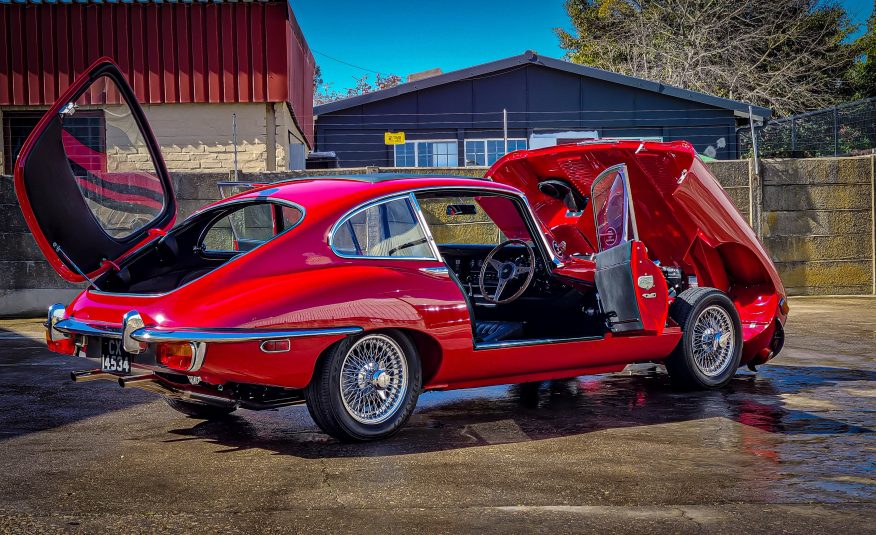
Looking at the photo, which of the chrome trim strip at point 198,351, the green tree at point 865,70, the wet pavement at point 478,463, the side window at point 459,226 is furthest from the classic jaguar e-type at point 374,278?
the green tree at point 865,70

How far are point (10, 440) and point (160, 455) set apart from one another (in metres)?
1.03

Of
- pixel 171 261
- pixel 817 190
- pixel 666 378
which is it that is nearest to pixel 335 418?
pixel 171 261

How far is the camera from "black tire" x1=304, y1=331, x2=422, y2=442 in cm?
555

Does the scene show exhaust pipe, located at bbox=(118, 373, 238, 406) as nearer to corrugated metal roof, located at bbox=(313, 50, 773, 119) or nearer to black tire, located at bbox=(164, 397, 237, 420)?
black tire, located at bbox=(164, 397, 237, 420)

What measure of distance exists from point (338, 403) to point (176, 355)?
901mm

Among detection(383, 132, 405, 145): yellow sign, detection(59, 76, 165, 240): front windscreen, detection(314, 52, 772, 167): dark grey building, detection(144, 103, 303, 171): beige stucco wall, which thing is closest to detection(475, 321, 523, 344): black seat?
detection(59, 76, 165, 240): front windscreen

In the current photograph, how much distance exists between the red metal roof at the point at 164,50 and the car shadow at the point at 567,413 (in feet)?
39.1

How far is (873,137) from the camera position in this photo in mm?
17891

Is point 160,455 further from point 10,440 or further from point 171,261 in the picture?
point 171,261

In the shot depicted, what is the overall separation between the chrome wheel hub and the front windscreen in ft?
12.9

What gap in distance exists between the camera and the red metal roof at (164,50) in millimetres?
18297

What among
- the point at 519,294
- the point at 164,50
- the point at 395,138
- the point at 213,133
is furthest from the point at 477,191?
the point at 395,138

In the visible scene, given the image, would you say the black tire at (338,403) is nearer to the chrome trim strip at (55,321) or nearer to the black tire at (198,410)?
the black tire at (198,410)

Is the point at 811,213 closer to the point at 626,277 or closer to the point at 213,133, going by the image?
the point at 626,277
